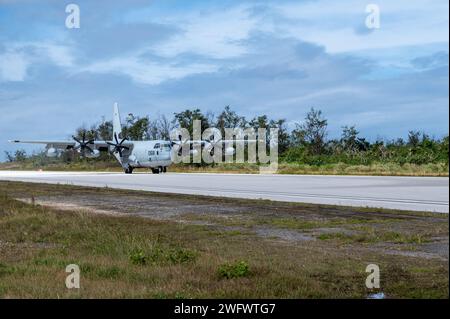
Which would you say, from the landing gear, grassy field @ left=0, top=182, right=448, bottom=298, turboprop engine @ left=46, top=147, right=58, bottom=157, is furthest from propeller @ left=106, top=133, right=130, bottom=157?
grassy field @ left=0, top=182, right=448, bottom=298

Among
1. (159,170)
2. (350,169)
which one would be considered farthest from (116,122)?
(350,169)

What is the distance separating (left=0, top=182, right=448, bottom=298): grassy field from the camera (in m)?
7.32

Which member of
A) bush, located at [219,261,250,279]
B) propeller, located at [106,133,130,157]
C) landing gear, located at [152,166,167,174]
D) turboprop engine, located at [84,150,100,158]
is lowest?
landing gear, located at [152,166,167,174]

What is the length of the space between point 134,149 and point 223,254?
154 feet

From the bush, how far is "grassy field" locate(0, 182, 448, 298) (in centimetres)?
2

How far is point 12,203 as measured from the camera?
2095cm

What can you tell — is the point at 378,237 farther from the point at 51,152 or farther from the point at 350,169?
the point at 51,152

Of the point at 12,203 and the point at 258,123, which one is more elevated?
the point at 258,123

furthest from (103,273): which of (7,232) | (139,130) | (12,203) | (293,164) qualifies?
(139,130)

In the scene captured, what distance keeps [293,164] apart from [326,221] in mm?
40892

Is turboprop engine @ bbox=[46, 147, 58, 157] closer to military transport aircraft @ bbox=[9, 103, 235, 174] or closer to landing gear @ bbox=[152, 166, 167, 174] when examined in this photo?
military transport aircraft @ bbox=[9, 103, 235, 174]

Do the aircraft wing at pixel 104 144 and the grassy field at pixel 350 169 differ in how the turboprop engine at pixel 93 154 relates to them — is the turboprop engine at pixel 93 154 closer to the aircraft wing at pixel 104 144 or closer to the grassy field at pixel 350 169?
the aircraft wing at pixel 104 144

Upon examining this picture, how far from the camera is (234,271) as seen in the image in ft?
26.0
